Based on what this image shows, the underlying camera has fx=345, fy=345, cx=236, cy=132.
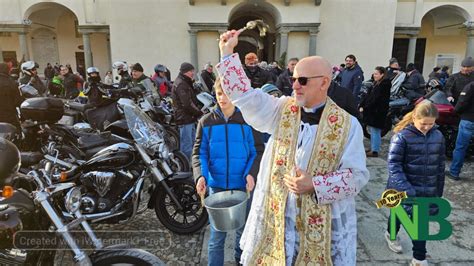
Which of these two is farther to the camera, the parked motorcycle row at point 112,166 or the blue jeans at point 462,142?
the blue jeans at point 462,142

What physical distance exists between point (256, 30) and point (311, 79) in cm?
1803

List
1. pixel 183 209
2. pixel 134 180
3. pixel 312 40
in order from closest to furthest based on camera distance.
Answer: pixel 134 180, pixel 183 209, pixel 312 40

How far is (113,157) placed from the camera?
3361mm

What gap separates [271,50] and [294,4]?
4001 millimetres

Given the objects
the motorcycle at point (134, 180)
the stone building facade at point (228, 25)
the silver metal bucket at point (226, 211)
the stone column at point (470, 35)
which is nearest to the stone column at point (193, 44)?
the stone building facade at point (228, 25)

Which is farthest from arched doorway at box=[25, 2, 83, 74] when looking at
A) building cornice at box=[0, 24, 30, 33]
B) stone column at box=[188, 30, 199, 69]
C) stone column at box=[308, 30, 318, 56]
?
stone column at box=[308, 30, 318, 56]

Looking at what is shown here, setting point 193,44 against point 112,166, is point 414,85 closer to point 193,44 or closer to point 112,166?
point 112,166

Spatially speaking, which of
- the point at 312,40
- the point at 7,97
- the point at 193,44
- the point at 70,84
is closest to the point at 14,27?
the point at 193,44

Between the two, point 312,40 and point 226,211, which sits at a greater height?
point 312,40

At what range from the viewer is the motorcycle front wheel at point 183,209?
3666 millimetres

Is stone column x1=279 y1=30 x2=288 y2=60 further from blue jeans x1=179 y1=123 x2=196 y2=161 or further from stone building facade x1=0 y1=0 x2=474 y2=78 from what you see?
blue jeans x1=179 y1=123 x2=196 y2=161

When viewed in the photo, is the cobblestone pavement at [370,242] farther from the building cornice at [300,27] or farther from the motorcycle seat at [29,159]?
the building cornice at [300,27]

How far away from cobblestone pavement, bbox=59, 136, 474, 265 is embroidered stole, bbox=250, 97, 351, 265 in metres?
1.50

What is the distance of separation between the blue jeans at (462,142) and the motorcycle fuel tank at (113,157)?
199 inches
